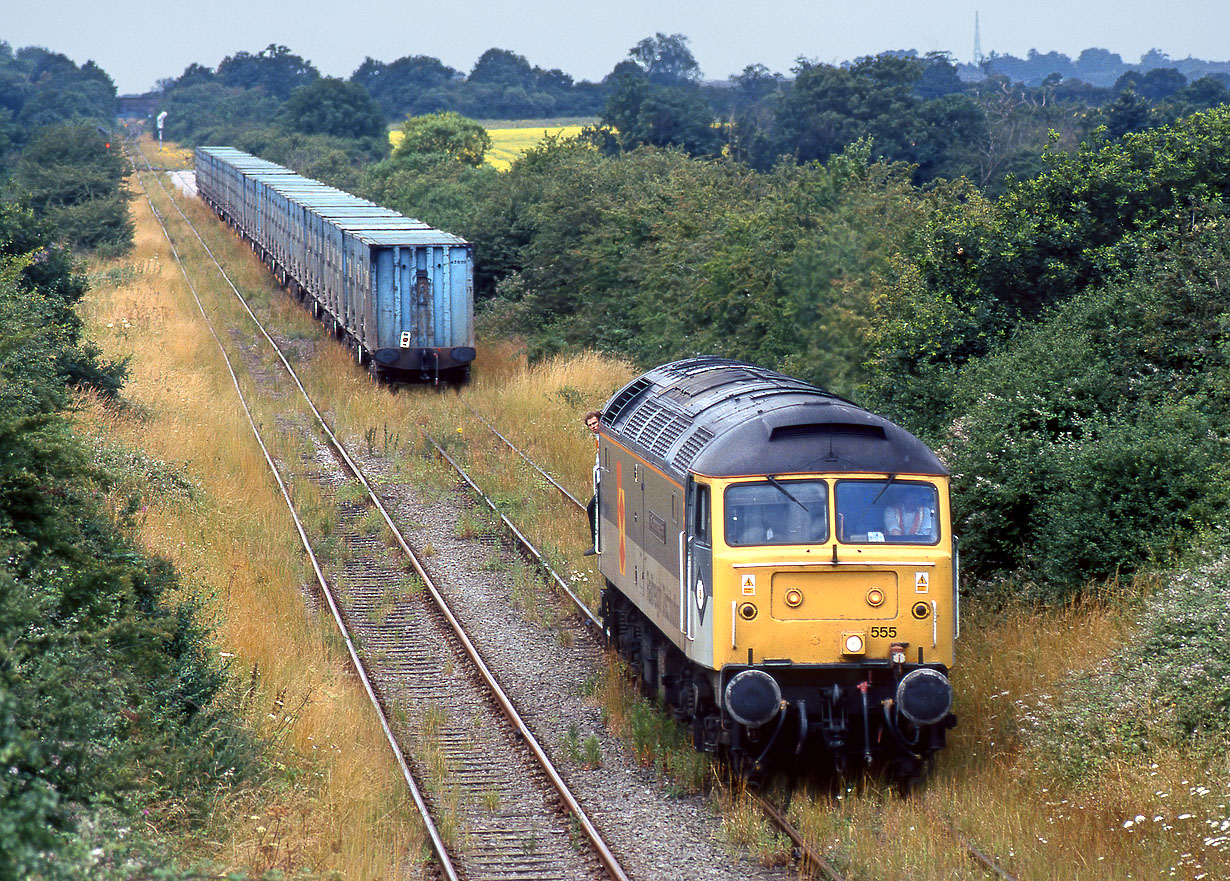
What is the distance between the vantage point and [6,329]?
42.0ft

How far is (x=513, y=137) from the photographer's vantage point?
94500mm

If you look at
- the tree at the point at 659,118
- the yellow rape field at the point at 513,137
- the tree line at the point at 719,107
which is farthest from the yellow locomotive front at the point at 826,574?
the yellow rape field at the point at 513,137

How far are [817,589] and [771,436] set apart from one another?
45.8 inches

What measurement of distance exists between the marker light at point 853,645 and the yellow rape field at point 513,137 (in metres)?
60.8

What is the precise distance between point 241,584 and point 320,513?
4.23m

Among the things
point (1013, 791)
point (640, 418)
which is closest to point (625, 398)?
point (640, 418)

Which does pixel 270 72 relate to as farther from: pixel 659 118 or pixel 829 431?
pixel 829 431

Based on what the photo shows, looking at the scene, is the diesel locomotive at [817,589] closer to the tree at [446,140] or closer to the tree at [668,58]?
the tree at [446,140]

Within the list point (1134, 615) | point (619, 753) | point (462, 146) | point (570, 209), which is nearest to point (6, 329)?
point (619, 753)

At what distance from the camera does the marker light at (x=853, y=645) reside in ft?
31.5

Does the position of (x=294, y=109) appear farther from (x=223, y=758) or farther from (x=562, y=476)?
(x=223, y=758)

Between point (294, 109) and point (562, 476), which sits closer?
point (562, 476)

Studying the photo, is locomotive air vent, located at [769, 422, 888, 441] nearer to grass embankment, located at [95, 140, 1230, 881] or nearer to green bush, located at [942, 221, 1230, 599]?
grass embankment, located at [95, 140, 1230, 881]

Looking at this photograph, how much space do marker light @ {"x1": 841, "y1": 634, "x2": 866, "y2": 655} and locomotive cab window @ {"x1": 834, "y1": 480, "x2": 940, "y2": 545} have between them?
0.68m
